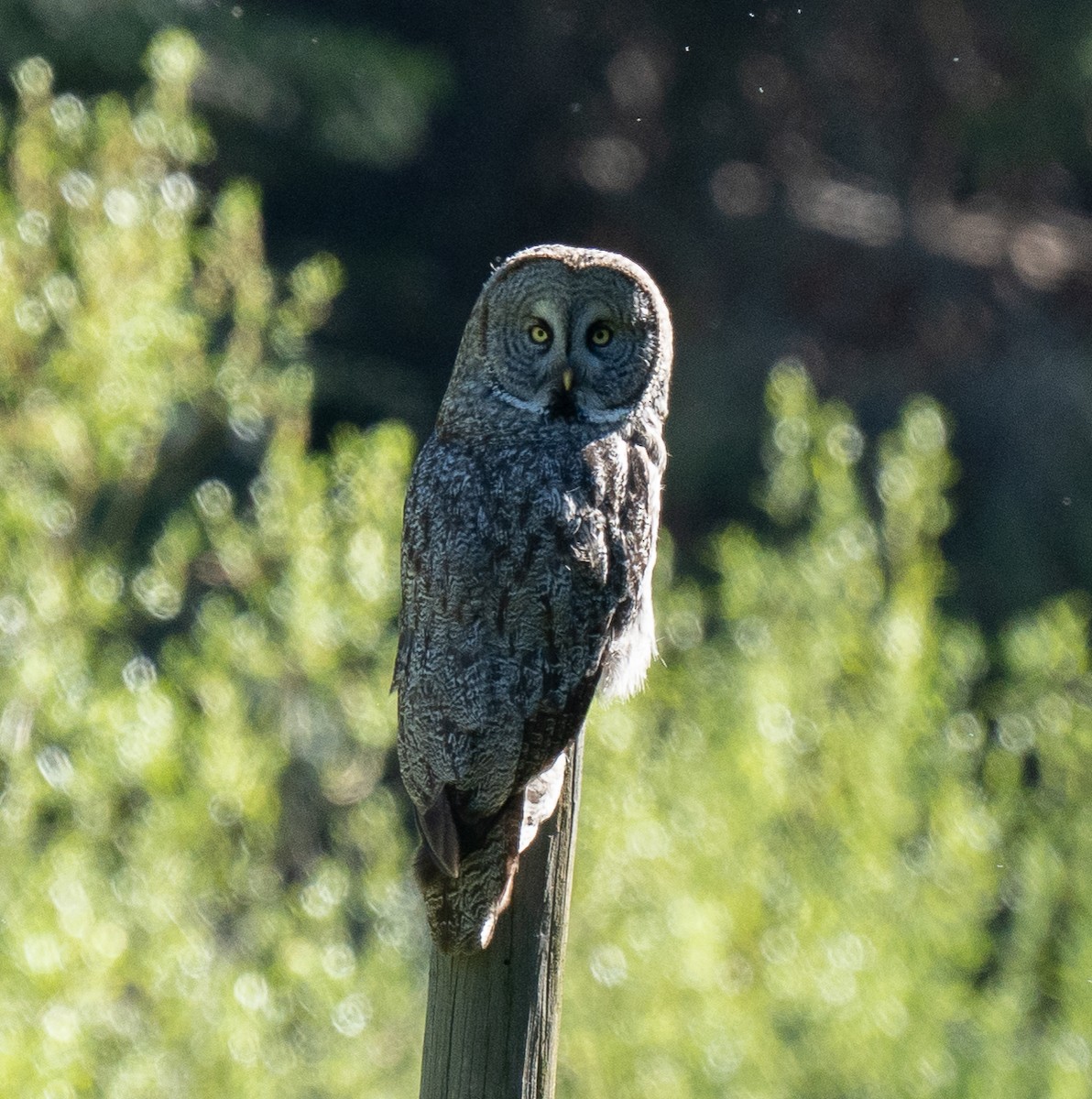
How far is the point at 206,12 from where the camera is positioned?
25.5 ft

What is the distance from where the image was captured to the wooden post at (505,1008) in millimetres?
1999

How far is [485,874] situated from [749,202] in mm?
7866

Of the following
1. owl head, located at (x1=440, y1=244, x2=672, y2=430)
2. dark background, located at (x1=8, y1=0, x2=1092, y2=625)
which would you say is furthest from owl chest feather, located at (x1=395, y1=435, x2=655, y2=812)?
dark background, located at (x1=8, y1=0, x2=1092, y2=625)

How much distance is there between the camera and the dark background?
27.9 feet

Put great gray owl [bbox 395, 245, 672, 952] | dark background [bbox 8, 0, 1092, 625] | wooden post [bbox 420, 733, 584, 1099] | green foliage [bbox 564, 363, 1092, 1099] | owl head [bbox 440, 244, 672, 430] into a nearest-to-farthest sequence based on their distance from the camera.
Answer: wooden post [bbox 420, 733, 584, 1099], great gray owl [bbox 395, 245, 672, 952], owl head [bbox 440, 244, 672, 430], green foliage [bbox 564, 363, 1092, 1099], dark background [bbox 8, 0, 1092, 625]

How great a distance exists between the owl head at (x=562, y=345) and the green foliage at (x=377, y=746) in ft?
3.90

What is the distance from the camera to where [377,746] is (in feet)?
13.9

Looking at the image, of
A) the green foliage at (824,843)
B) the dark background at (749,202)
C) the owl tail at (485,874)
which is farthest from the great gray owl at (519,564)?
the dark background at (749,202)

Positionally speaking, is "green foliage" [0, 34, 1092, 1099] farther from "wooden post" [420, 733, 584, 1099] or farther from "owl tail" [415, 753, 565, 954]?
"wooden post" [420, 733, 584, 1099]

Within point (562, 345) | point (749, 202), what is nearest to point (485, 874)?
point (562, 345)

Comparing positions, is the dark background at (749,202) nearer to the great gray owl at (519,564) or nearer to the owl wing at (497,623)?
the great gray owl at (519,564)

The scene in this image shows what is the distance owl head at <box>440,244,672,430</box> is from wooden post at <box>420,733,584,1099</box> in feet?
2.65

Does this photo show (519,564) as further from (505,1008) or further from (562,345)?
(505,1008)

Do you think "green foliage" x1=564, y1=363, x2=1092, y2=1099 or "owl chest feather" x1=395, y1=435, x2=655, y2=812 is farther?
"green foliage" x1=564, y1=363, x2=1092, y2=1099
